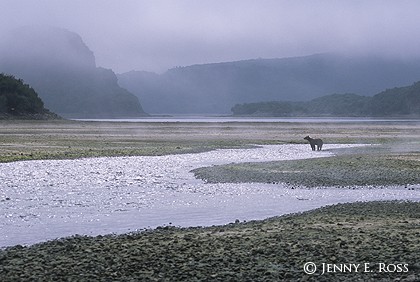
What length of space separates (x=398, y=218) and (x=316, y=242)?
470 cm

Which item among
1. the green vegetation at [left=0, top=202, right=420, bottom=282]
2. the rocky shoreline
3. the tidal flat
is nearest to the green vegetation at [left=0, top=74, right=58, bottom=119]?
the rocky shoreline

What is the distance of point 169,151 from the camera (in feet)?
169

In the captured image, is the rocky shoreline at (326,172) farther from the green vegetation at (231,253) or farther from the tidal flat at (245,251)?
the green vegetation at (231,253)

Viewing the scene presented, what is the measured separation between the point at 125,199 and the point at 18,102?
99916 mm

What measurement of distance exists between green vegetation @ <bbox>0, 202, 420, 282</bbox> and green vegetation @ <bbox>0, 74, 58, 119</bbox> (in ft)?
333

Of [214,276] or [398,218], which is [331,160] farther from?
[214,276]

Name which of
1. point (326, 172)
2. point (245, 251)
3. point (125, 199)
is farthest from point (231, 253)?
point (326, 172)

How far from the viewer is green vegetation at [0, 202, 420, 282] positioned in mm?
12438

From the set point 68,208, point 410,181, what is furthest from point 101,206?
point 410,181

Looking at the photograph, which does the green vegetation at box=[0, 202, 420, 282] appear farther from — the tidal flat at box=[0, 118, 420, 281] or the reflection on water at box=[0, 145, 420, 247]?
the reflection on water at box=[0, 145, 420, 247]

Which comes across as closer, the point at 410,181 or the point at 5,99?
the point at 410,181

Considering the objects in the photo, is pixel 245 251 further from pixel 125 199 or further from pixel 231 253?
Result: pixel 125 199

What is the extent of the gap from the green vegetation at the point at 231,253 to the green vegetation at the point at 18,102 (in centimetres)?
A: 10139

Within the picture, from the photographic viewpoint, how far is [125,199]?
2495 cm
